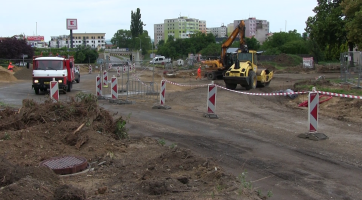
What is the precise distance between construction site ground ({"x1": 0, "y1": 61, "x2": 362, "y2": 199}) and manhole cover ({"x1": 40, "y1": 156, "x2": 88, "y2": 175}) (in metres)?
0.14

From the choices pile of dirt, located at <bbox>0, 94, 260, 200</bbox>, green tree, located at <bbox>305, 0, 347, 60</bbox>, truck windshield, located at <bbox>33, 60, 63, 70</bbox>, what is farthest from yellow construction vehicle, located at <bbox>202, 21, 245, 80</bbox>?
pile of dirt, located at <bbox>0, 94, 260, 200</bbox>

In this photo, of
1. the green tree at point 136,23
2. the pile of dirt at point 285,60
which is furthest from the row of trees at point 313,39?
the pile of dirt at point 285,60

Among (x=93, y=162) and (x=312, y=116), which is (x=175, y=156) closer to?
(x=93, y=162)

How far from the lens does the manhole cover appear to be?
257 inches

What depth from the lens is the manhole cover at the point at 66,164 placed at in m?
6.52

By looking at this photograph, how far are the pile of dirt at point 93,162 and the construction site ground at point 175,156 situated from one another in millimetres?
17

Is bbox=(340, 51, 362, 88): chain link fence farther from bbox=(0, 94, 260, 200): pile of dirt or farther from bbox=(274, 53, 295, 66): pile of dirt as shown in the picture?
bbox=(274, 53, 295, 66): pile of dirt

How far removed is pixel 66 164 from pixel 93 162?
1.92ft

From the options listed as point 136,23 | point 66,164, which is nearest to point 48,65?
point 66,164

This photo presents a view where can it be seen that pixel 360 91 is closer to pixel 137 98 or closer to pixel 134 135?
pixel 137 98

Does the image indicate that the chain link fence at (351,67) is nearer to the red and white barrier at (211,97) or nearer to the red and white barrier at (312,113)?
the red and white barrier at (211,97)

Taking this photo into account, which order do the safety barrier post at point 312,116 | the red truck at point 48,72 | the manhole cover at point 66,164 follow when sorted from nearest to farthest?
the manhole cover at point 66,164 < the safety barrier post at point 312,116 < the red truck at point 48,72

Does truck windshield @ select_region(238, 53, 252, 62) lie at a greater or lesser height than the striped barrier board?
greater

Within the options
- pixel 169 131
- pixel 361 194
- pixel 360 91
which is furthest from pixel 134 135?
pixel 360 91
